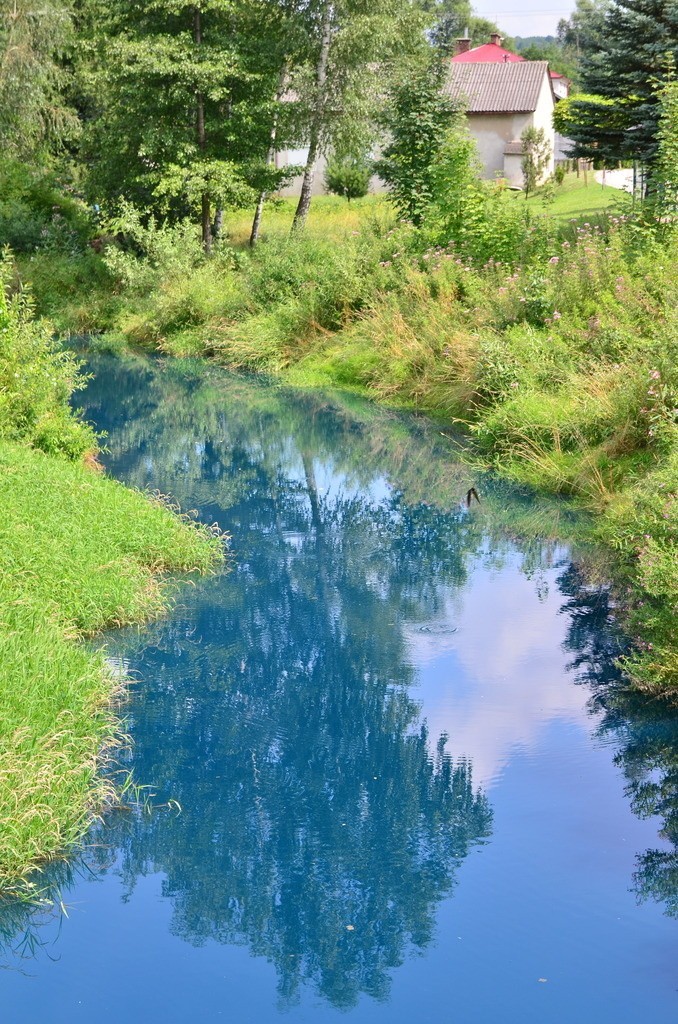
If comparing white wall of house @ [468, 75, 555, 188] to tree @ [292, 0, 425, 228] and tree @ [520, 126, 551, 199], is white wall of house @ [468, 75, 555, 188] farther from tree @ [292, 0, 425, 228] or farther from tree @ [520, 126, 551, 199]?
tree @ [292, 0, 425, 228]

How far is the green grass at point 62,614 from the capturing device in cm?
598

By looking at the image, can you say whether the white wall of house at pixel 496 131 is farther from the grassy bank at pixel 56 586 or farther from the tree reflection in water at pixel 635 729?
the tree reflection in water at pixel 635 729

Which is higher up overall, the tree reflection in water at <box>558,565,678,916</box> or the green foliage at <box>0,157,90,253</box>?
the green foliage at <box>0,157,90,253</box>

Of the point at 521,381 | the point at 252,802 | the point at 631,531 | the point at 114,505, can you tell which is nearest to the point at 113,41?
the point at 521,381

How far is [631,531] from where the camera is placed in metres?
9.13

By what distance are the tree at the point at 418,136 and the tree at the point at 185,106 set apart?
427 cm

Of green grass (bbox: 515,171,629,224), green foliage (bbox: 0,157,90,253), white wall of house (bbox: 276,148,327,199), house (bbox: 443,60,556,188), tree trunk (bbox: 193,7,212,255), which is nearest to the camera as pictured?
tree trunk (bbox: 193,7,212,255)

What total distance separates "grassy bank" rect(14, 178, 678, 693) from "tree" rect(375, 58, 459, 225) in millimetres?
851

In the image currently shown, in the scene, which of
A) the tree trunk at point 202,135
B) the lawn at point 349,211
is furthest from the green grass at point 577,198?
the tree trunk at point 202,135

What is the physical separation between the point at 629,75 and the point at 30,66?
15.2 m

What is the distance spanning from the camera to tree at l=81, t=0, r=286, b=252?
24766mm

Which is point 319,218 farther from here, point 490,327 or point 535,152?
point 490,327

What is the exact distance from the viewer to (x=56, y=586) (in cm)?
852

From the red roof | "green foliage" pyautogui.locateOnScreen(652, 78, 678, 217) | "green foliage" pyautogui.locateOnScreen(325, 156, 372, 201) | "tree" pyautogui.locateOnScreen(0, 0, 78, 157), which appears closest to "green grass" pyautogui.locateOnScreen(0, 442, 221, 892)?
"green foliage" pyautogui.locateOnScreen(652, 78, 678, 217)
